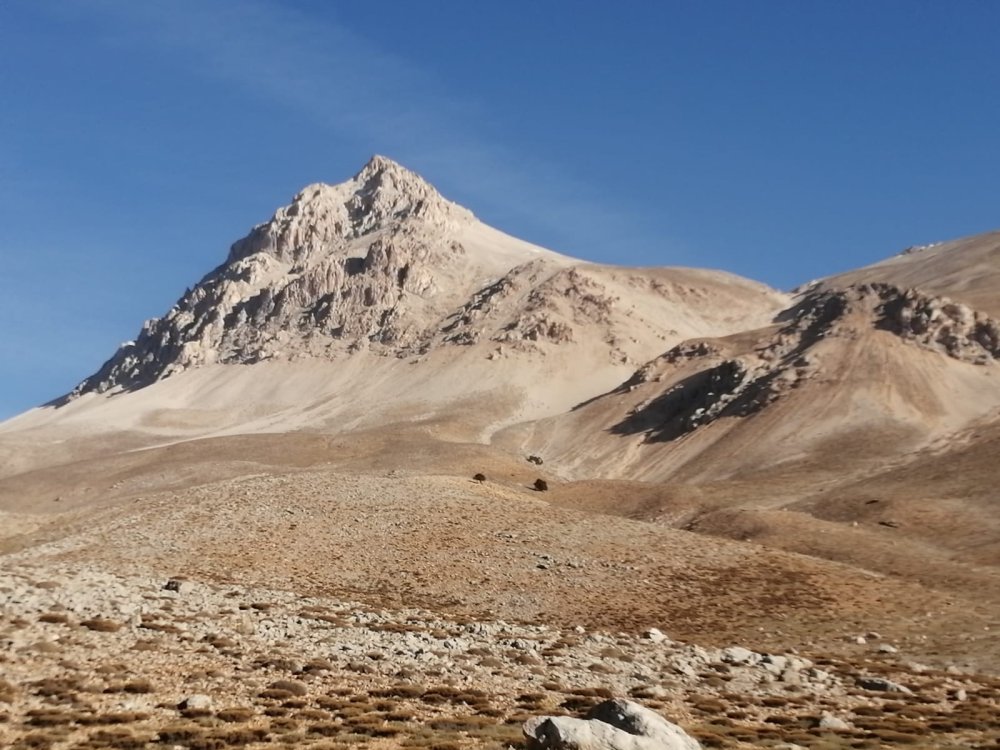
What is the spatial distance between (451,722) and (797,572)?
25686 mm

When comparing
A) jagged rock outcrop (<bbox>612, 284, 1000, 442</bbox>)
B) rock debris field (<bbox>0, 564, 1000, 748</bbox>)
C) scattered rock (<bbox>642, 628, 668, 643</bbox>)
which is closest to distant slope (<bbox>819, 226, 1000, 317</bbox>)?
jagged rock outcrop (<bbox>612, 284, 1000, 442</bbox>)

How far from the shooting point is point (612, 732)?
1455cm

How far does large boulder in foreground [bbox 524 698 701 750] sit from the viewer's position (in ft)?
47.3

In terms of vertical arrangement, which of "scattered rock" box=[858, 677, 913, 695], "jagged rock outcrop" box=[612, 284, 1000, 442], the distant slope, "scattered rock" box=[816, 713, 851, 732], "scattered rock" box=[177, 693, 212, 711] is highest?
the distant slope

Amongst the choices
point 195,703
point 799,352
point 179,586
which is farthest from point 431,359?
point 195,703

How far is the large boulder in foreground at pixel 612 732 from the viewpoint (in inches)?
567

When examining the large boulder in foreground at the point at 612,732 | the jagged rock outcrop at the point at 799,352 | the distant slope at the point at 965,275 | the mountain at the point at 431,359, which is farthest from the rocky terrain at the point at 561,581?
the mountain at the point at 431,359

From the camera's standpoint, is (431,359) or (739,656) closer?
(739,656)

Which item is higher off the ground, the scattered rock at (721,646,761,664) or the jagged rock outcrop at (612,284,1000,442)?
the jagged rock outcrop at (612,284,1000,442)

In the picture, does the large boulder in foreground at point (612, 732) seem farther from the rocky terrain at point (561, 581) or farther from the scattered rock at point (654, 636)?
the scattered rock at point (654, 636)

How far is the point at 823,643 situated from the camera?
30.8m

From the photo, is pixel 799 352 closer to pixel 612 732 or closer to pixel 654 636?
pixel 654 636

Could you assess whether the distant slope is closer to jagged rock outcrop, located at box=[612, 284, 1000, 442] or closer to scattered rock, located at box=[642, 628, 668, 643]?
jagged rock outcrop, located at box=[612, 284, 1000, 442]

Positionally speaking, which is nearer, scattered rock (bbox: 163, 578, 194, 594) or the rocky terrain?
the rocky terrain
